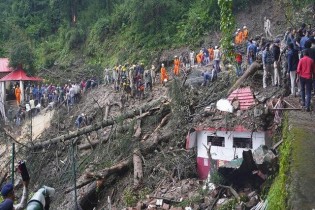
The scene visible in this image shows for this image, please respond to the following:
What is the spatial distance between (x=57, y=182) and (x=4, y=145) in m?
12.1

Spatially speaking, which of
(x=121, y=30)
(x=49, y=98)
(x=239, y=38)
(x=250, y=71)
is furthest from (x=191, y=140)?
(x=121, y=30)

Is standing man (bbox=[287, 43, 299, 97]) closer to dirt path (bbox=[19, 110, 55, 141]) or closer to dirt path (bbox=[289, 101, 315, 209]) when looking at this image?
dirt path (bbox=[289, 101, 315, 209])

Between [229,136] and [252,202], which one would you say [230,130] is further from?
[252,202]

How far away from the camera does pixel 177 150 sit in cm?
1356

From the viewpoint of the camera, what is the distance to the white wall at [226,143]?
475 inches

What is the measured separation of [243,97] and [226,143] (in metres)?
1.52

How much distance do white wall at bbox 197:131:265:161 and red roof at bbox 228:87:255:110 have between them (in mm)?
887

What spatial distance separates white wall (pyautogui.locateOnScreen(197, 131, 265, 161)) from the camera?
1205cm

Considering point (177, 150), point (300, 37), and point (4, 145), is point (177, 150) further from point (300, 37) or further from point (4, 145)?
point (4, 145)

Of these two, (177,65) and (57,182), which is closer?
(57,182)

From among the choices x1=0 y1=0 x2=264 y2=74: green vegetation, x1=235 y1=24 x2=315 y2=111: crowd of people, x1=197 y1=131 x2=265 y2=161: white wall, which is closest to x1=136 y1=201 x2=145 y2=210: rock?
x1=197 y1=131 x2=265 y2=161: white wall

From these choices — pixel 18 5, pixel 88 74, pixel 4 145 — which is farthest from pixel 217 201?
pixel 18 5

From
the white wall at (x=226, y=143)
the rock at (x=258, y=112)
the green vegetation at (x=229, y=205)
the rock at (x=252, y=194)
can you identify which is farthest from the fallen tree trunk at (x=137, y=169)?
the rock at (x=252, y=194)

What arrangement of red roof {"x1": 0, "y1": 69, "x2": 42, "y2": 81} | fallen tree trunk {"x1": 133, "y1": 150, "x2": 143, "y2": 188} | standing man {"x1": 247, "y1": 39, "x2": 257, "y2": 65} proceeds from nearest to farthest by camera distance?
fallen tree trunk {"x1": 133, "y1": 150, "x2": 143, "y2": 188}, standing man {"x1": 247, "y1": 39, "x2": 257, "y2": 65}, red roof {"x1": 0, "y1": 69, "x2": 42, "y2": 81}
